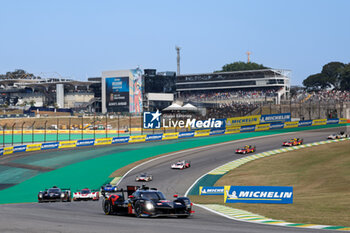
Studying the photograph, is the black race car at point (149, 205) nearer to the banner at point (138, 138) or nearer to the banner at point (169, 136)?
the banner at point (138, 138)

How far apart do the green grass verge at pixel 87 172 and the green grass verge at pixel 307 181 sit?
1641cm

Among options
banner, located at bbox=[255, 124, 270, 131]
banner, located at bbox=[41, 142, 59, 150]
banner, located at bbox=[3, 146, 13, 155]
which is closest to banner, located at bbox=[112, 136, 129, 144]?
banner, located at bbox=[41, 142, 59, 150]

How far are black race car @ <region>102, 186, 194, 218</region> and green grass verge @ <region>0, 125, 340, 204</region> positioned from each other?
24.0 meters

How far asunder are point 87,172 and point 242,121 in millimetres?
47479

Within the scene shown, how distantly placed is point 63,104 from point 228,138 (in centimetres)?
10949

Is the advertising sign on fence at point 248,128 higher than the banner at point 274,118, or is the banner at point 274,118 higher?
the banner at point 274,118

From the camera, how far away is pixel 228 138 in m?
92.7

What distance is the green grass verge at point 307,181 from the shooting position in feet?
77.8

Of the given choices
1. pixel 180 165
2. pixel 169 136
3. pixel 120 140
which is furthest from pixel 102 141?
pixel 180 165

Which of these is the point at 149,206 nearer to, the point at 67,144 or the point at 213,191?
the point at 213,191

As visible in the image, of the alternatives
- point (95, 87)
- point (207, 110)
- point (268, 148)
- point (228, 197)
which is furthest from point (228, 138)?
point (95, 87)

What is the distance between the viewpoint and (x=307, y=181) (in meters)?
47.6

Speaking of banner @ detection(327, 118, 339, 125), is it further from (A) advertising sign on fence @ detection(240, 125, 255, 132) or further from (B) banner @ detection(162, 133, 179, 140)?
(B) banner @ detection(162, 133, 179, 140)

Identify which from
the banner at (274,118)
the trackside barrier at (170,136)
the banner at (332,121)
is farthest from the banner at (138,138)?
the banner at (332,121)
